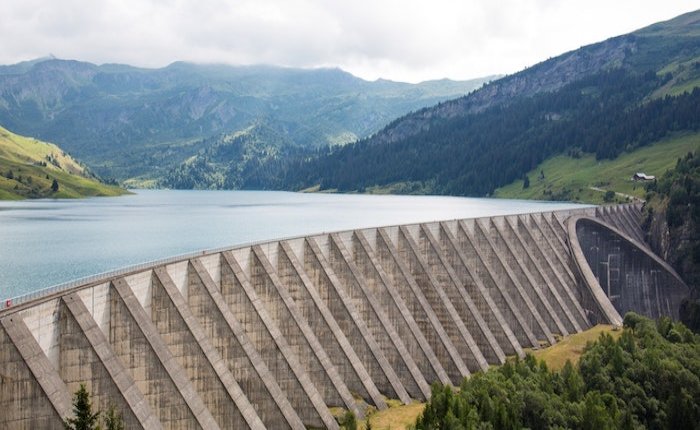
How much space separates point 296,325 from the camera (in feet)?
151

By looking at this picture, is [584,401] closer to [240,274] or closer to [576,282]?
[240,274]

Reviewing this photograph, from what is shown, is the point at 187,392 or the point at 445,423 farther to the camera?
the point at 445,423

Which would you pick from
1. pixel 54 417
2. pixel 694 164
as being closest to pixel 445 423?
pixel 54 417

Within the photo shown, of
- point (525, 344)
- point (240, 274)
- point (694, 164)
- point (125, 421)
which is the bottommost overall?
point (525, 344)

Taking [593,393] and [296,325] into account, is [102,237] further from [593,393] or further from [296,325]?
[593,393]

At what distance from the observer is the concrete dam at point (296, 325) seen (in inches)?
1158

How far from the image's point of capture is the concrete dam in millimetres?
29422

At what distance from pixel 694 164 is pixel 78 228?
124 m

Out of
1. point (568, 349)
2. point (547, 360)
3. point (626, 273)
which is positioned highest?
point (626, 273)

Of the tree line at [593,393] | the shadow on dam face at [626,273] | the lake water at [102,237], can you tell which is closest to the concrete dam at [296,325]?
the tree line at [593,393]

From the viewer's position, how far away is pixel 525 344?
7275 centimetres

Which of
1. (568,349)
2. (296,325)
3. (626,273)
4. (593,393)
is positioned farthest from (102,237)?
(593,393)

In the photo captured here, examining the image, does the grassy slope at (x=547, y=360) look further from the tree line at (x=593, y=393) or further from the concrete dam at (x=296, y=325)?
the tree line at (x=593, y=393)

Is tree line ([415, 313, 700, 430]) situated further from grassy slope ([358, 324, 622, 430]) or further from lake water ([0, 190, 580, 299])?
lake water ([0, 190, 580, 299])
